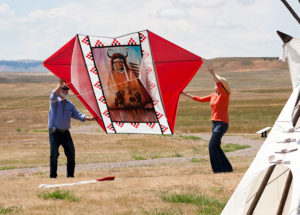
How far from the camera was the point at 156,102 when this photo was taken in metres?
10.4

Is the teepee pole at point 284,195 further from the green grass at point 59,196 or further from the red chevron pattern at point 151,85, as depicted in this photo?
the red chevron pattern at point 151,85

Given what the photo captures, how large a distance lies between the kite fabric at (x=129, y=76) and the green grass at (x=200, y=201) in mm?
2565

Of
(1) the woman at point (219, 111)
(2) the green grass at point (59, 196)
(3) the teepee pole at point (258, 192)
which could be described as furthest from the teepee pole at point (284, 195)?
(1) the woman at point (219, 111)

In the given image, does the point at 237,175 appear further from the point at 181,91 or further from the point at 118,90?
the point at 118,90

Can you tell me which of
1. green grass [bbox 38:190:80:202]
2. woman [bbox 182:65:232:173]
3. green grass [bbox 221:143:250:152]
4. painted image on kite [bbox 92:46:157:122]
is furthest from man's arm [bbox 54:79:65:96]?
green grass [bbox 221:143:250:152]

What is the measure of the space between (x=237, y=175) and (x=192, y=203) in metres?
2.27

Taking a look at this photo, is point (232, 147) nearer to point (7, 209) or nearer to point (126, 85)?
point (126, 85)

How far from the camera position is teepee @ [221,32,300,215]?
17.4 ft

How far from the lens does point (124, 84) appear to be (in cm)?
1056

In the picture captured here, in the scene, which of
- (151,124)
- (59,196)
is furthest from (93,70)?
(59,196)

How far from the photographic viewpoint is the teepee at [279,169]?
531 cm

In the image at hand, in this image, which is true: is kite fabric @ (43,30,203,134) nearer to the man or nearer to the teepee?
the man

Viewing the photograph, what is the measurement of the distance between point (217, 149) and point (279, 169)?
12.9 ft

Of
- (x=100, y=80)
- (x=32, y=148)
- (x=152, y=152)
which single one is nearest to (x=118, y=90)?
(x=100, y=80)
